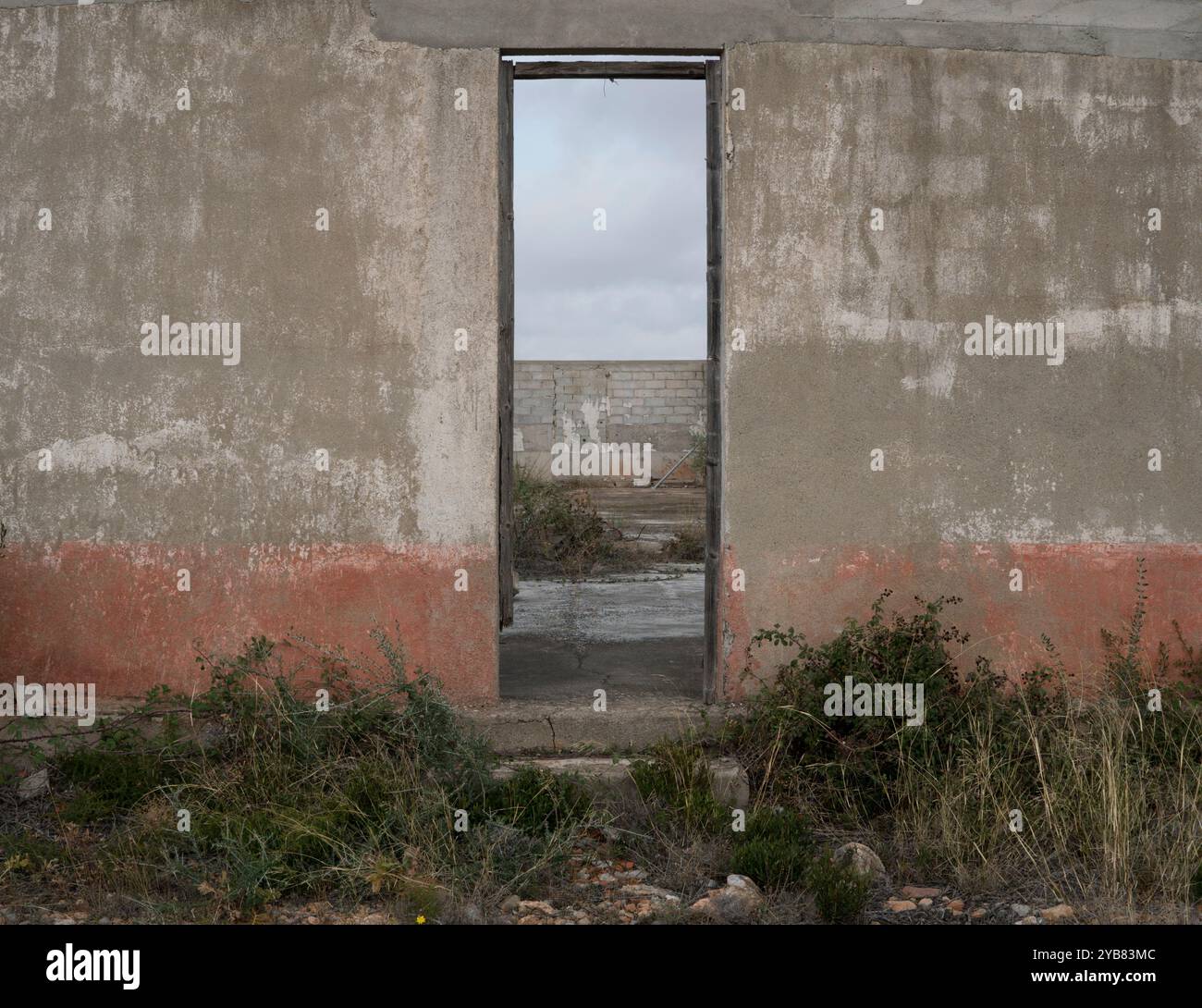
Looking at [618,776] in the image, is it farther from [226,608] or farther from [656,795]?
[226,608]

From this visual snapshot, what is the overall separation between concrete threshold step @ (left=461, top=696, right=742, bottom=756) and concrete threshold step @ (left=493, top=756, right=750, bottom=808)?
207 mm

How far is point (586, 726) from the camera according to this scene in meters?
5.47

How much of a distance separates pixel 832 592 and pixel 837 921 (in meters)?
1.95

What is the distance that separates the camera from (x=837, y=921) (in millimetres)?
4008

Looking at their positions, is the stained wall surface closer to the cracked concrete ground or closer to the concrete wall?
the cracked concrete ground

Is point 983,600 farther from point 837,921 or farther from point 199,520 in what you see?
point 199,520

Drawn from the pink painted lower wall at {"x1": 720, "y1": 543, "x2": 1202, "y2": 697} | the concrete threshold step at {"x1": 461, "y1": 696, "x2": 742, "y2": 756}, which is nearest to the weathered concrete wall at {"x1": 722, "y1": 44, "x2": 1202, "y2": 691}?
the pink painted lower wall at {"x1": 720, "y1": 543, "x2": 1202, "y2": 697}

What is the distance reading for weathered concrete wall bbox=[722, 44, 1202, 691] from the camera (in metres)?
5.66

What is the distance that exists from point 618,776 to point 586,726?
1.50ft

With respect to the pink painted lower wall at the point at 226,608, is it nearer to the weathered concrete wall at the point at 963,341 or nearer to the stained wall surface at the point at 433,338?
the stained wall surface at the point at 433,338

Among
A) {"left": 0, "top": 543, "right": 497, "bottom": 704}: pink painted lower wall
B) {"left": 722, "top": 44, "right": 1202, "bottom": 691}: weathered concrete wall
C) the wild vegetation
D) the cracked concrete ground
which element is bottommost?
→ the wild vegetation

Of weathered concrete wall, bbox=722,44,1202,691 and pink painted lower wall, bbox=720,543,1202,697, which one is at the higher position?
weathered concrete wall, bbox=722,44,1202,691

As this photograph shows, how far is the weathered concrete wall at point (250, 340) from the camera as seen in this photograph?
5598 millimetres

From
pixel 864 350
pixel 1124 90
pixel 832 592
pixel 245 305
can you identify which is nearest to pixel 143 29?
pixel 245 305
